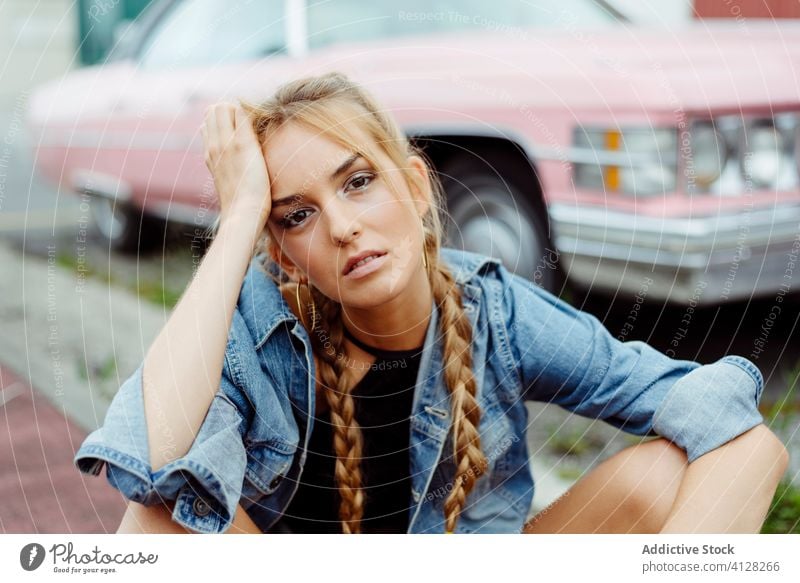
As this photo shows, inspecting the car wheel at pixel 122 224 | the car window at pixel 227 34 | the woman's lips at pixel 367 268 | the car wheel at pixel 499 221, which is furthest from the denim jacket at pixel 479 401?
the car wheel at pixel 122 224

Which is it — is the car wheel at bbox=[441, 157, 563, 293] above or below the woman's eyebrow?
below

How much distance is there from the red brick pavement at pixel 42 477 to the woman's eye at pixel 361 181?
743mm

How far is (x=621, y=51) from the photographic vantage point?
1681 mm

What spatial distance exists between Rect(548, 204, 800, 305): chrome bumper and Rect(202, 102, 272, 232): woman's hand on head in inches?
23.1

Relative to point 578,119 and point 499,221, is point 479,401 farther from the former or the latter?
point 578,119

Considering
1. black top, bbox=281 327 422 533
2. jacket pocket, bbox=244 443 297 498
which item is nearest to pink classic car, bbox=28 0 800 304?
black top, bbox=281 327 422 533

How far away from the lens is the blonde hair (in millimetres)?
1286

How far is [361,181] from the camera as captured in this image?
4.26 ft

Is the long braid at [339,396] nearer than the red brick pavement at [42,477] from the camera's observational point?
Yes

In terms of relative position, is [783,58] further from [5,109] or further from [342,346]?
[5,109]

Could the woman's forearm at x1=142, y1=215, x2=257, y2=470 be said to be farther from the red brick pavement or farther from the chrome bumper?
the chrome bumper

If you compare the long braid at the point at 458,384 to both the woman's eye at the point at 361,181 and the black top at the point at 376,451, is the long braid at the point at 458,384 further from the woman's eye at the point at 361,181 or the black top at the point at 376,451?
the woman's eye at the point at 361,181

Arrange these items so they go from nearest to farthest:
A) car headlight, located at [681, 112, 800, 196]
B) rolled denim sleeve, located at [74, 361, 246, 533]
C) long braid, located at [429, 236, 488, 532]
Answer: rolled denim sleeve, located at [74, 361, 246, 533] < long braid, located at [429, 236, 488, 532] < car headlight, located at [681, 112, 800, 196]

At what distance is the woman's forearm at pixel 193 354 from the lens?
3.95 feet
